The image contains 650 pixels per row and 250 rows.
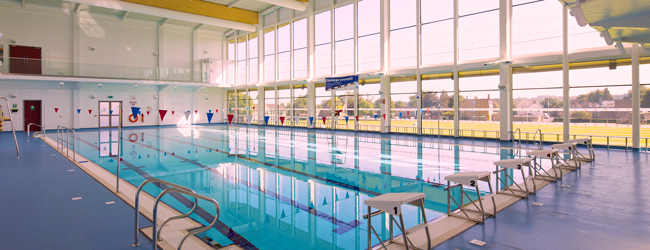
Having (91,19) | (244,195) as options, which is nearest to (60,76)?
(91,19)

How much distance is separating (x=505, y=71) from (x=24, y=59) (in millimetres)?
23439

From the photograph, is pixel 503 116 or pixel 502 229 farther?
pixel 503 116

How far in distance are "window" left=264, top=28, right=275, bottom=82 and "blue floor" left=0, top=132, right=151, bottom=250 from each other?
688 inches

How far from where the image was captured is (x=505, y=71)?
12898mm

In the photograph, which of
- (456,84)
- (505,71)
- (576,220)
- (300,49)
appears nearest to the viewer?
(576,220)

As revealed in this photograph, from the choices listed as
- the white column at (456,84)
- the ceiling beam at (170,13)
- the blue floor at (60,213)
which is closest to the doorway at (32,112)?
the ceiling beam at (170,13)

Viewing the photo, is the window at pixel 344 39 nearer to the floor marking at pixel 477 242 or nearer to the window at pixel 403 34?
the window at pixel 403 34

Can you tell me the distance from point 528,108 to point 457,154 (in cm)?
509

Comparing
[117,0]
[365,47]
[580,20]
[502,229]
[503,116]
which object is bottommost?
[502,229]

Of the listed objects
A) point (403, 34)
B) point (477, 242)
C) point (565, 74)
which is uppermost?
point (403, 34)

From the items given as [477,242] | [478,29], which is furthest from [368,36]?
[477,242]

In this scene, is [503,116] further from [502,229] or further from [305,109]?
[305,109]

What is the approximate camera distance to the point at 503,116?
13.1 m

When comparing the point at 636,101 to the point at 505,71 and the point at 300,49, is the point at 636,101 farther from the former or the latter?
the point at 300,49
